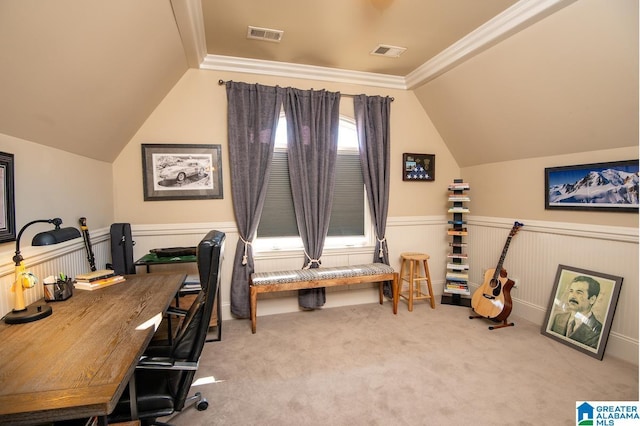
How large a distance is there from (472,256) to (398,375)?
2.27 meters

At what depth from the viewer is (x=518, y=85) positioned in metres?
2.88

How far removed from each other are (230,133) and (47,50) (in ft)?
5.89

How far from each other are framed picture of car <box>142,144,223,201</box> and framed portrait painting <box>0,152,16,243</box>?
1495 millimetres

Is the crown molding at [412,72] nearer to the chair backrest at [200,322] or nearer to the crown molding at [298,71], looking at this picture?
the crown molding at [298,71]

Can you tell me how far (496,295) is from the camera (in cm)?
324

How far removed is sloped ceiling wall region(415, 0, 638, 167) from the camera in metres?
2.19

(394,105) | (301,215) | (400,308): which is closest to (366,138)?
(394,105)

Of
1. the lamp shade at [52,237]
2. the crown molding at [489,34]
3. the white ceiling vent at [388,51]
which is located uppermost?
the white ceiling vent at [388,51]

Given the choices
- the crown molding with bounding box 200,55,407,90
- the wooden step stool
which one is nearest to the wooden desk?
the crown molding with bounding box 200,55,407,90

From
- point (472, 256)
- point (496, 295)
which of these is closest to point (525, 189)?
point (472, 256)

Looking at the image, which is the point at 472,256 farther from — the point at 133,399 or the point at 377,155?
the point at 133,399

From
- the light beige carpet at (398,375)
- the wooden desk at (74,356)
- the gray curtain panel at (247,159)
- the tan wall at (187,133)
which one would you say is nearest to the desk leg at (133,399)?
the wooden desk at (74,356)

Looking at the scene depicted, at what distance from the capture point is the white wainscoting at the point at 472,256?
8.07 ft

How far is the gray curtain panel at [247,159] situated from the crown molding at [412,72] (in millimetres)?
240
